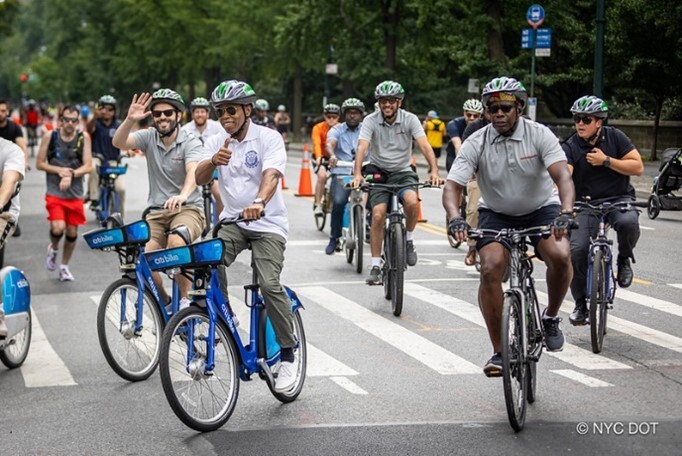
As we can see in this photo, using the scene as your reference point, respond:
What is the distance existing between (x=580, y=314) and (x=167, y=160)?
3428 millimetres

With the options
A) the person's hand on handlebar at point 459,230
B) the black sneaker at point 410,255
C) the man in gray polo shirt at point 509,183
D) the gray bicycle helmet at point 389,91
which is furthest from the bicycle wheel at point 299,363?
the gray bicycle helmet at point 389,91

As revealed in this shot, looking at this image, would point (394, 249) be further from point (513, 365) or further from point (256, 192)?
point (513, 365)

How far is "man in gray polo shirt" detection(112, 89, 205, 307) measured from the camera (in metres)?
9.20

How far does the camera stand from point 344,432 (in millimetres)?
6828

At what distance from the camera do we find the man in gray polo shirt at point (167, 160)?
9.20 meters

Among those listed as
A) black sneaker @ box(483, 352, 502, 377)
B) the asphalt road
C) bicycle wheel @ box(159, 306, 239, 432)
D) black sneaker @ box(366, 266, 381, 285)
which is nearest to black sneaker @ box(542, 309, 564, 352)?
the asphalt road

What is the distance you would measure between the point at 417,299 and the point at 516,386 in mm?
5230

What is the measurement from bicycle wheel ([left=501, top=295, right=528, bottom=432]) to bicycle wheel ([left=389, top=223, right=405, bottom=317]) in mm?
4029

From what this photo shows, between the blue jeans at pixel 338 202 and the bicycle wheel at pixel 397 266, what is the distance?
328 centimetres

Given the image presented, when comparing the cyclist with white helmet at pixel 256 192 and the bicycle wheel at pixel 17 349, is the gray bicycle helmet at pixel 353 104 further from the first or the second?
the cyclist with white helmet at pixel 256 192

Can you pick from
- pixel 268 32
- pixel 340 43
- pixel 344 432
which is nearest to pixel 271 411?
pixel 344 432

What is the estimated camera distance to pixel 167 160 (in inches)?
372

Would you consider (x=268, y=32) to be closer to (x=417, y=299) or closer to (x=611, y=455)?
(x=417, y=299)

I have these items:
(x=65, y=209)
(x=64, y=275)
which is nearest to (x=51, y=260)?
(x=64, y=275)
